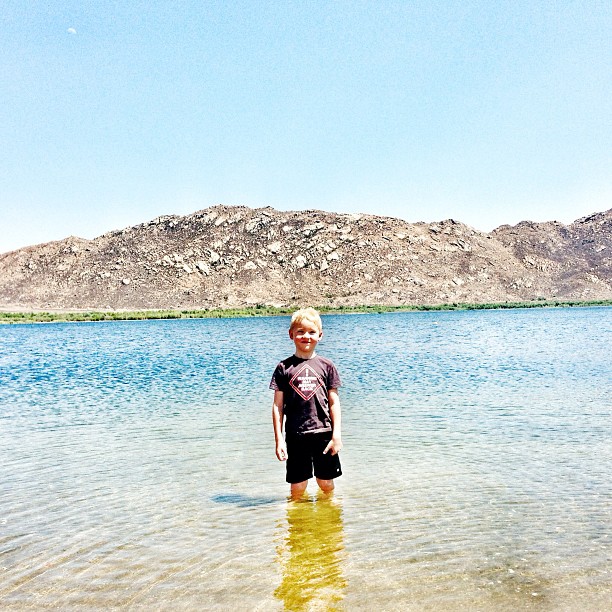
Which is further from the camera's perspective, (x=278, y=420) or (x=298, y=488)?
(x=298, y=488)

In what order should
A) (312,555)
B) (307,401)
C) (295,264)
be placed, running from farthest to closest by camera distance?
(295,264) < (307,401) < (312,555)

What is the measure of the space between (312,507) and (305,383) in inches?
72.7

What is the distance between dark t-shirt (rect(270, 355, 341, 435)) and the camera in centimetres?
654

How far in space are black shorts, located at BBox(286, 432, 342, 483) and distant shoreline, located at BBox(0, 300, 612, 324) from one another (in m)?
96.7

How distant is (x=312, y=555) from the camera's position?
235 inches

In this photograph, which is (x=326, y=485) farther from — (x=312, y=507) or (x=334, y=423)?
(x=334, y=423)

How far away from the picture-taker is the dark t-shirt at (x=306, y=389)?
6.54 meters

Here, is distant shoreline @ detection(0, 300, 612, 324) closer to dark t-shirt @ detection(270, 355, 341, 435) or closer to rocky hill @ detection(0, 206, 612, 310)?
rocky hill @ detection(0, 206, 612, 310)

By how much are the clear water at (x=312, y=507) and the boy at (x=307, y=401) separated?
0.85m

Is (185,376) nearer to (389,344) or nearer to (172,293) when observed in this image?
(389,344)

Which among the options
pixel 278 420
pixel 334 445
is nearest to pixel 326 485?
pixel 334 445

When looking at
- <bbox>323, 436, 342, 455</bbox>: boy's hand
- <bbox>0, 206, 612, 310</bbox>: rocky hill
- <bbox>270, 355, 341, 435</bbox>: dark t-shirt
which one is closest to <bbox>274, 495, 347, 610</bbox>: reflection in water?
<bbox>323, 436, 342, 455</bbox>: boy's hand

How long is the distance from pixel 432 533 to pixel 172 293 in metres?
122

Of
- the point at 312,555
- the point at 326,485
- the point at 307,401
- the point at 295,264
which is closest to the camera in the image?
the point at 312,555
